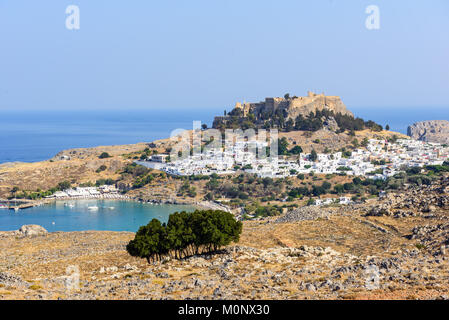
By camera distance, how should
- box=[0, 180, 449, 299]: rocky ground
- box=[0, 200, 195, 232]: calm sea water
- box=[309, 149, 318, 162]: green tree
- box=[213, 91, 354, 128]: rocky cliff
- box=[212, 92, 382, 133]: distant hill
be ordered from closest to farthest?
box=[0, 180, 449, 299]: rocky ground → box=[0, 200, 195, 232]: calm sea water → box=[309, 149, 318, 162]: green tree → box=[212, 92, 382, 133]: distant hill → box=[213, 91, 354, 128]: rocky cliff

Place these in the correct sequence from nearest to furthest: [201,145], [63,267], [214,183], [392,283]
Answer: [392,283] → [63,267] → [214,183] → [201,145]

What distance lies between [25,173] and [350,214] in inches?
1957

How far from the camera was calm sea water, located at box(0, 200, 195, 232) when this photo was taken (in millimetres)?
48000

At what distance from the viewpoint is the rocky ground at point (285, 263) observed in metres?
13.6

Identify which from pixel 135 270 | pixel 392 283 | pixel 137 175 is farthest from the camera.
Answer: pixel 137 175

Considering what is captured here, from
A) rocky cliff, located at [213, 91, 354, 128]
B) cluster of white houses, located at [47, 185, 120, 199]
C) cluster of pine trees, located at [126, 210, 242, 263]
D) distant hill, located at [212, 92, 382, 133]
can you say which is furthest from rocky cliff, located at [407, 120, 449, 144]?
cluster of pine trees, located at [126, 210, 242, 263]

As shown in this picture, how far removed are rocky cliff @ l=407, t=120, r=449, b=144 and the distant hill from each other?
2337 centimetres

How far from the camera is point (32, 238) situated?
28.2 m

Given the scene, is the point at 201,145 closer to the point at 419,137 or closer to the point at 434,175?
the point at 434,175

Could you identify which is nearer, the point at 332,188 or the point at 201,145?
the point at 332,188

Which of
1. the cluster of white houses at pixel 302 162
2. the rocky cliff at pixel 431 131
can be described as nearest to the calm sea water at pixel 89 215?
the cluster of white houses at pixel 302 162

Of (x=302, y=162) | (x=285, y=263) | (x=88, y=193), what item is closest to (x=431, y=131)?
(x=302, y=162)

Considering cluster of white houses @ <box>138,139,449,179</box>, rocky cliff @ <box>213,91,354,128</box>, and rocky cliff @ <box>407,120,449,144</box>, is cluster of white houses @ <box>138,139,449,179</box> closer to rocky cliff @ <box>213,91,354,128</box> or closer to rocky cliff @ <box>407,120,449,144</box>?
rocky cliff @ <box>213,91,354,128</box>
